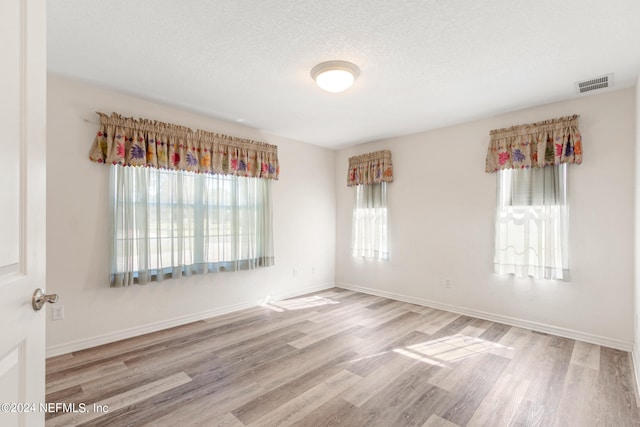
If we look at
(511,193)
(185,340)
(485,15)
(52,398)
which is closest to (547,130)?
(511,193)

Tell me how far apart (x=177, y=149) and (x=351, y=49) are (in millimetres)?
2221

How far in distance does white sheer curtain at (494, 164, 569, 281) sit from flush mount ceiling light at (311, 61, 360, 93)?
2289 millimetres

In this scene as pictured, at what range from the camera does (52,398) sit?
207 cm

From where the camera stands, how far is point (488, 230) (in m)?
3.70

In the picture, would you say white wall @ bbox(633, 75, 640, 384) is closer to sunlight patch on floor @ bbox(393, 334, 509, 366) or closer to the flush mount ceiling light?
sunlight patch on floor @ bbox(393, 334, 509, 366)

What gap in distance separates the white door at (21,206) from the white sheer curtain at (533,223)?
4.02 m

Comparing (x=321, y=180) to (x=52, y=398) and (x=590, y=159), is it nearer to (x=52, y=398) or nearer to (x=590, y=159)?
(x=590, y=159)

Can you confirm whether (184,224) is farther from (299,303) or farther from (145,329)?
(299,303)

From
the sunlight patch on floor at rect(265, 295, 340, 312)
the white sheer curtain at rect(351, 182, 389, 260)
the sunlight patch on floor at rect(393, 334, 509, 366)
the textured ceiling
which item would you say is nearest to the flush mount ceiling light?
the textured ceiling

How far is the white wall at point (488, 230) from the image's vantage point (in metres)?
2.90

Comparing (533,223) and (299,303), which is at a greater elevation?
(533,223)

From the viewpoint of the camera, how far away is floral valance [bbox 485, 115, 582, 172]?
3.08 meters

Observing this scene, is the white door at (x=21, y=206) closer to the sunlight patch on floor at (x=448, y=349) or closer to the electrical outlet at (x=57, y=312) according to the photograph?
the electrical outlet at (x=57, y=312)

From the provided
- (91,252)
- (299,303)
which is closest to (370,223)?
(299,303)
